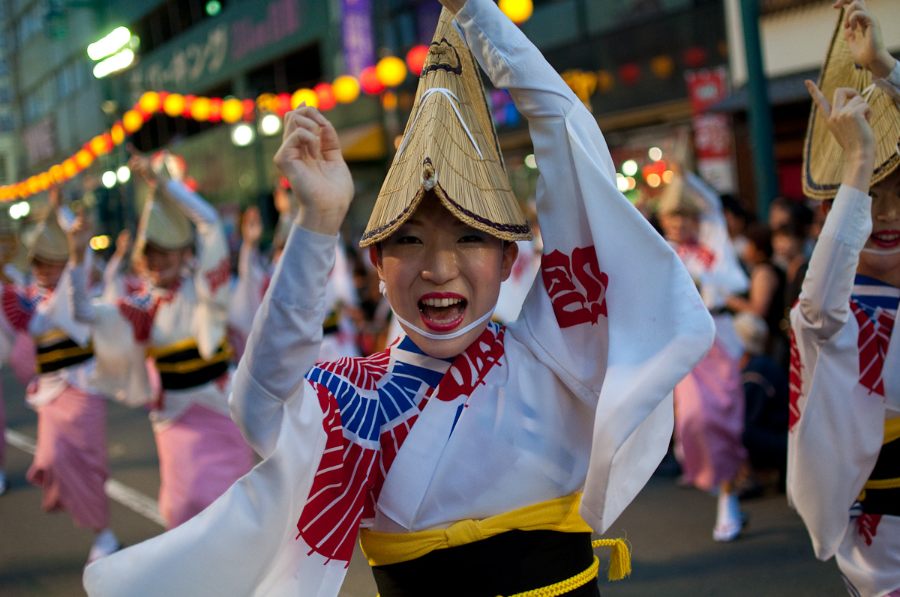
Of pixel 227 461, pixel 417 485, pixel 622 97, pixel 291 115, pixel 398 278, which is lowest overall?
pixel 227 461

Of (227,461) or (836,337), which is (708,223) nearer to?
(227,461)

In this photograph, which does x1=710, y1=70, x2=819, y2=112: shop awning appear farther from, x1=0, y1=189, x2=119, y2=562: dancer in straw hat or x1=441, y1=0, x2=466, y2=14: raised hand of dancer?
x1=441, y1=0, x2=466, y2=14: raised hand of dancer

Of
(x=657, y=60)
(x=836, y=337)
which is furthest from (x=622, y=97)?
(x=836, y=337)

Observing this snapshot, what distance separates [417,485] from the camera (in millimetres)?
2342

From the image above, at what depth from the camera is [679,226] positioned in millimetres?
6785

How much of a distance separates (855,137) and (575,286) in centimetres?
91

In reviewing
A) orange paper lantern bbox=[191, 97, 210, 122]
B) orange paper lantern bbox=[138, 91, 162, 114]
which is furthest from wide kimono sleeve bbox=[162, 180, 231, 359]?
orange paper lantern bbox=[138, 91, 162, 114]

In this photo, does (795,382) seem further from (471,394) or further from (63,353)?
(63,353)

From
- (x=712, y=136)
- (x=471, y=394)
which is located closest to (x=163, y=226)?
(x=471, y=394)

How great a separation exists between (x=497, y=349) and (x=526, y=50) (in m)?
0.68

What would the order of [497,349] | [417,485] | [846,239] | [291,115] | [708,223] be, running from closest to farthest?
[291,115] < [417,485] < [497,349] < [846,239] < [708,223]

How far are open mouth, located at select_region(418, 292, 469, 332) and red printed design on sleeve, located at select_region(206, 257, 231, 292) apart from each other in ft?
12.4

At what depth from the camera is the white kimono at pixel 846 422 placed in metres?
2.96

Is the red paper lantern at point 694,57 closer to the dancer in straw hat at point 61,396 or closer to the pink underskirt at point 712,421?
the pink underskirt at point 712,421
